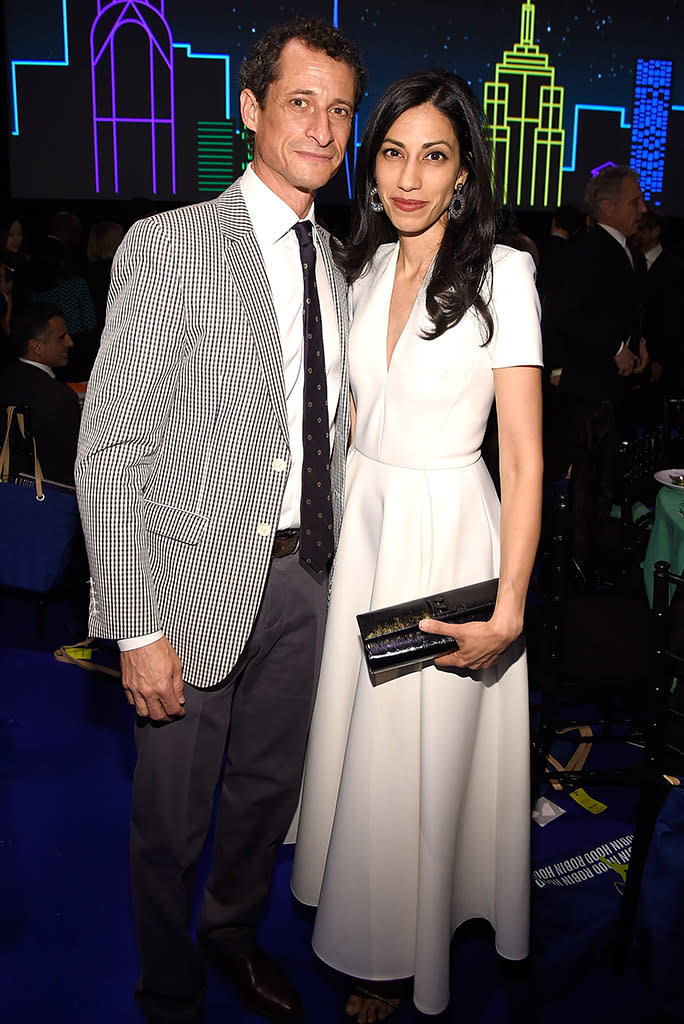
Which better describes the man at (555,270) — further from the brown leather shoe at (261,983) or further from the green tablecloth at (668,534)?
the brown leather shoe at (261,983)

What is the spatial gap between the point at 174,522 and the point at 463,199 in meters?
0.86

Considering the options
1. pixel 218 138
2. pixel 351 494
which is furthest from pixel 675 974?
pixel 218 138

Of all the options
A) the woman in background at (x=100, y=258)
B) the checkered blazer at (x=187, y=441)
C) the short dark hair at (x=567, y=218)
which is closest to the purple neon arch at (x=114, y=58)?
the woman in background at (x=100, y=258)

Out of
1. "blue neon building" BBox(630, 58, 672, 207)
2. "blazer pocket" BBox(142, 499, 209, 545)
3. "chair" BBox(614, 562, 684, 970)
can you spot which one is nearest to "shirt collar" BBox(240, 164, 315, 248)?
"blazer pocket" BBox(142, 499, 209, 545)

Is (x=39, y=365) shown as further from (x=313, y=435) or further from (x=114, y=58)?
(x=114, y=58)

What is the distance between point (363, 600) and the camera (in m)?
1.92

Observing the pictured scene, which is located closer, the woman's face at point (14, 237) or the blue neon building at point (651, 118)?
the woman's face at point (14, 237)

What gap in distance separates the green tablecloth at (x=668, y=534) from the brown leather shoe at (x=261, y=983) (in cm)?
178

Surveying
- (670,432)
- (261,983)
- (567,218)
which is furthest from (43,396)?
(567,218)

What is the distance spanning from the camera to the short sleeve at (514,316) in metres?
1.71

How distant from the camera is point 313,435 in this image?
1761 mm

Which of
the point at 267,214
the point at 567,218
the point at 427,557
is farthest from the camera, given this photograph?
the point at 567,218

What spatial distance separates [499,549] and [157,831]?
89 cm

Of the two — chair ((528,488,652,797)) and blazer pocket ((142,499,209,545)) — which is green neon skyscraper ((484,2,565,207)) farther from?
blazer pocket ((142,499,209,545))
